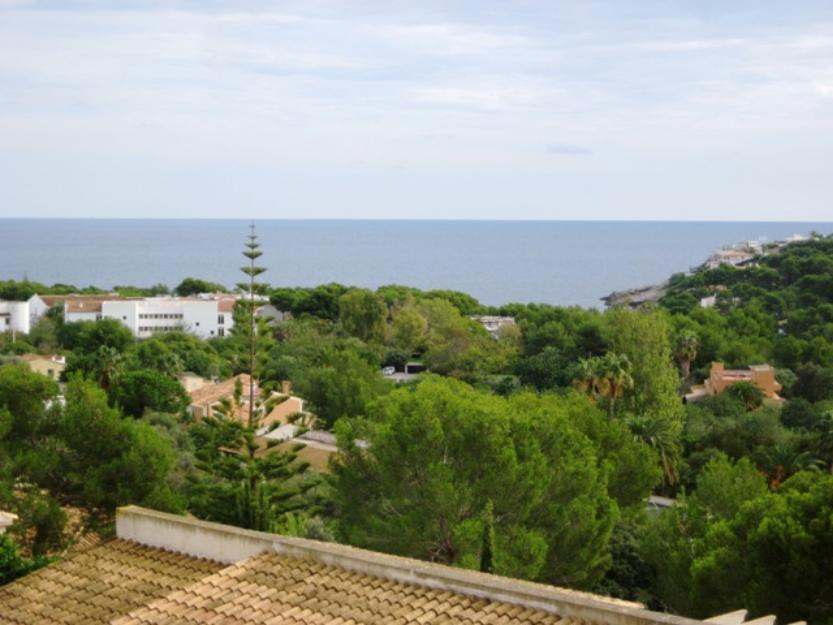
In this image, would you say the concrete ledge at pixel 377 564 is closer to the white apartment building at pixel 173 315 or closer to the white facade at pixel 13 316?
the white apartment building at pixel 173 315

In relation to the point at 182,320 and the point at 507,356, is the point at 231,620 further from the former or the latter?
the point at 182,320

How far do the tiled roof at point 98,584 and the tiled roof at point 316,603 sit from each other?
623mm

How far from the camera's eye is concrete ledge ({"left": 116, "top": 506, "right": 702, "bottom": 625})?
6836mm

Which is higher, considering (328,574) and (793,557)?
(328,574)

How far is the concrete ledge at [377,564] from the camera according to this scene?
6836mm

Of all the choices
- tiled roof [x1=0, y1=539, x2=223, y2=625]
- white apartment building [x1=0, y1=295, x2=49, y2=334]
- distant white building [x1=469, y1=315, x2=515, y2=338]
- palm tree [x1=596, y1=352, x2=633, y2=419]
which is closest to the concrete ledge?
tiled roof [x1=0, y1=539, x2=223, y2=625]

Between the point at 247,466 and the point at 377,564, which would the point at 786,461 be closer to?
the point at 247,466

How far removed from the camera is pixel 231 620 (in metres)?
7.24

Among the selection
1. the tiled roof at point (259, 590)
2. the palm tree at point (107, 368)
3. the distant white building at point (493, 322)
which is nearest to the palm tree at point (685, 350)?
the distant white building at point (493, 322)

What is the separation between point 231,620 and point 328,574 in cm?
95

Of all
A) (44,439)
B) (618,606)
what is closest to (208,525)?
(618,606)

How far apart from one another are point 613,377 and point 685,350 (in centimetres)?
1247

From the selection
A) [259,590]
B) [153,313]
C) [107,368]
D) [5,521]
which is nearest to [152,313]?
[153,313]

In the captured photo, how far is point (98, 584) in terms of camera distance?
858 cm
